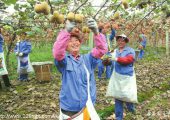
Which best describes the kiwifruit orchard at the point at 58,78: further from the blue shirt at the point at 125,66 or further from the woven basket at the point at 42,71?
the blue shirt at the point at 125,66

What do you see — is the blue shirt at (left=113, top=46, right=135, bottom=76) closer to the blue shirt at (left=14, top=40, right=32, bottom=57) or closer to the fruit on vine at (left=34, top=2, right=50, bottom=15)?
the fruit on vine at (left=34, top=2, right=50, bottom=15)

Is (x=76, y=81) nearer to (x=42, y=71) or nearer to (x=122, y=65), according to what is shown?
(x=122, y=65)

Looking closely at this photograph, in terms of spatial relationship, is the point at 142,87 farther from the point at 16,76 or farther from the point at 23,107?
the point at 16,76

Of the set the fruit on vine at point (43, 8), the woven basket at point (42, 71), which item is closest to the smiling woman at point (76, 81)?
the fruit on vine at point (43, 8)

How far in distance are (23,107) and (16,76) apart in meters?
4.57

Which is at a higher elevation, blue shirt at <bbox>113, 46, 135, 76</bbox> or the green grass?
blue shirt at <bbox>113, 46, 135, 76</bbox>

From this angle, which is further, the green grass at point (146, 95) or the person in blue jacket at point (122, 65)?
the green grass at point (146, 95)

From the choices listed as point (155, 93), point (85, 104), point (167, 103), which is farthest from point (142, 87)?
point (85, 104)

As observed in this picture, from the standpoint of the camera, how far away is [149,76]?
11156mm

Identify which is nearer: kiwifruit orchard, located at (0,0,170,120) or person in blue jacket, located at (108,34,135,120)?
kiwifruit orchard, located at (0,0,170,120)

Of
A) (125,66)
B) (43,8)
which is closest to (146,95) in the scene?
(125,66)

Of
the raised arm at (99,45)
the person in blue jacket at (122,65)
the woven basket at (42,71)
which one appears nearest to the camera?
the raised arm at (99,45)

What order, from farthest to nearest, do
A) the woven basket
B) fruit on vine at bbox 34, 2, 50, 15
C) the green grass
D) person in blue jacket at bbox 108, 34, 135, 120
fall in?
the woven basket → the green grass → person in blue jacket at bbox 108, 34, 135, 120 → fruit on vine at bbox 34, 2, 50, 15

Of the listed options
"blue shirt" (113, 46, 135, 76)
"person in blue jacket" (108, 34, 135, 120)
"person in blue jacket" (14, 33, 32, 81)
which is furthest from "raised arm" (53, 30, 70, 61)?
"person in blue jacket" (14, 33, 32, 81)
